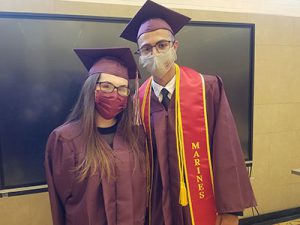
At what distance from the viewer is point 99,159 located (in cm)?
117

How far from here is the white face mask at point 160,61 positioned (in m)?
1.29

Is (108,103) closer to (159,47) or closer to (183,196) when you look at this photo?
(159,47)

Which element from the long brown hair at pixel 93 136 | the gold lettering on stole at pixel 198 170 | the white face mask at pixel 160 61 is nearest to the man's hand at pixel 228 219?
the gold lettering on stole at pixel 198 170

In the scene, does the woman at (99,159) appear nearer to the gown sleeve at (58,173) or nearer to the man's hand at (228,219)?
the gown sleeve at (58,173)

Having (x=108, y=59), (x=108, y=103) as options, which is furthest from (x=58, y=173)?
(x=108, y=59)

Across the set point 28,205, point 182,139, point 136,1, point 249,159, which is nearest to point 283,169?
point 249,159

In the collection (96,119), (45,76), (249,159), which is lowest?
(249,159)

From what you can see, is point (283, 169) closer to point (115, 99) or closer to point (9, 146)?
point (115, 99)

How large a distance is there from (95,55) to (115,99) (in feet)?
0.77

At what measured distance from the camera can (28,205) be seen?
5.74 ft

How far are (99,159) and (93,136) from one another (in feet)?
0.33

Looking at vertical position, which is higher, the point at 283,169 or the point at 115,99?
the point at 115,99

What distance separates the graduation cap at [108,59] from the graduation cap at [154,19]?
0.50 ft

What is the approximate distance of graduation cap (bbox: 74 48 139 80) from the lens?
1.22 m
